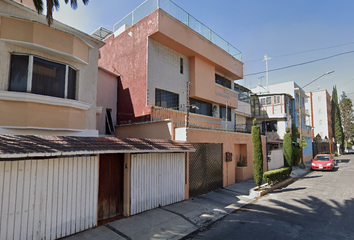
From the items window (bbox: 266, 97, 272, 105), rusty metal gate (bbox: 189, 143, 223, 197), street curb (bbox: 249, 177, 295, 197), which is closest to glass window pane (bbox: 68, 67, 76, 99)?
rusty metal gate (bbox: 189, 143, 223, 197)

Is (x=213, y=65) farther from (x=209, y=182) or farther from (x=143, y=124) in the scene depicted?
(x=209, y=182)

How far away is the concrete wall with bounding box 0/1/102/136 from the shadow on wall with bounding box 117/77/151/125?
13.9ft

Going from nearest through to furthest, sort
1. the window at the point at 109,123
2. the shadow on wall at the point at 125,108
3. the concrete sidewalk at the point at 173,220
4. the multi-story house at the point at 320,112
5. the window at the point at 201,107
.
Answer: the concrete sidewalk at the point at 173,220
the shadow on wall at the point at 125,108
the window at the point at 109,123
the window at the point at 201,107
the multi-story house at the point at 320,112

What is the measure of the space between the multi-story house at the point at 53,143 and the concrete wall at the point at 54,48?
0.09ft

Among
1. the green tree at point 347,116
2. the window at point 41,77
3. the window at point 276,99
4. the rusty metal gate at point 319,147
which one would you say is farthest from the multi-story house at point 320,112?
the window at point 41,77

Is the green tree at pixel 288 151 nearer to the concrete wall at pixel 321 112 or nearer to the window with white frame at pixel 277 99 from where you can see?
the window with white frame at pixel 277 99

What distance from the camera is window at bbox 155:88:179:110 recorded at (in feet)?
43.0

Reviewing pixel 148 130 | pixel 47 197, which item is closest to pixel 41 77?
pixel 47 197

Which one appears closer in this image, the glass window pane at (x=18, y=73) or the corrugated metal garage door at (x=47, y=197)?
the corrugated metal garage door at (x=47, y=197)

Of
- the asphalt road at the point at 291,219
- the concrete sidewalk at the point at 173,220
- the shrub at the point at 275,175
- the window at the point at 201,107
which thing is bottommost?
the asphalt road at the point at 291,219

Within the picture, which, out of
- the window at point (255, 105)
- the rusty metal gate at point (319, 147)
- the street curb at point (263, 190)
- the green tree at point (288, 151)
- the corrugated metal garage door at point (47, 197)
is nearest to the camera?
A: the corrugated metal garage door at point (47, 197)

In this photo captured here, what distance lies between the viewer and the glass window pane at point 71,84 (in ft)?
26.4

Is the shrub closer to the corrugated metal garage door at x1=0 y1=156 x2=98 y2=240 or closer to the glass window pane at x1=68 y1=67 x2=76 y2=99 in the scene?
the corrugated metal garage door at x1=0 y1=156 x2=98 y2=240

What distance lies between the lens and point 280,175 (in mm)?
13609
